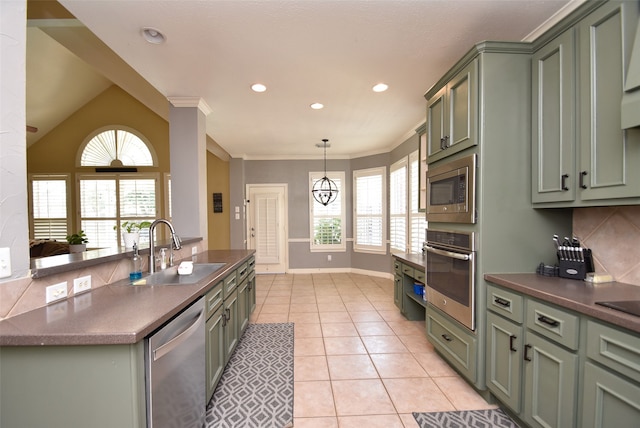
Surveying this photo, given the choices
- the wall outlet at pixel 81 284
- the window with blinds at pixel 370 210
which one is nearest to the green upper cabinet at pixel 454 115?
the wall outlet at pixel 81 284

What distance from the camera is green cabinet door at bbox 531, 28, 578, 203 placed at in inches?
61.8

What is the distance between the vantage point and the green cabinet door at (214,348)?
5.97ft

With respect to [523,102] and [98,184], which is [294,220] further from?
[523,102]

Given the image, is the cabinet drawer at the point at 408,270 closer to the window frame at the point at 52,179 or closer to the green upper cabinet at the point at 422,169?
the green upper cabinet at the point at 422,169

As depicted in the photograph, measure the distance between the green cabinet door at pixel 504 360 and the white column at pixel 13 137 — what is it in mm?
2606

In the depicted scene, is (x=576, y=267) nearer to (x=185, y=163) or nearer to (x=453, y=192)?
(x=453, y=192)

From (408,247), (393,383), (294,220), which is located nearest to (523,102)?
(393,383)

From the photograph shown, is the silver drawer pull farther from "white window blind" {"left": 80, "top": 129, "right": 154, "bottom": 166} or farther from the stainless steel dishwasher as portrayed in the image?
"white window blind" {"left": 80, "top": 129, "right": 154, "bottom": 166}

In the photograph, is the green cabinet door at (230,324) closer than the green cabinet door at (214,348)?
No

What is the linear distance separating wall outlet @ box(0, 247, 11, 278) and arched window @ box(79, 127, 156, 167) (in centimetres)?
575

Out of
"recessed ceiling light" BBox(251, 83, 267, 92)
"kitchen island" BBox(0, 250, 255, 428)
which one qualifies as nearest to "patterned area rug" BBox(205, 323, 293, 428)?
"kitchen island" BBox(0, 250, 255, 428)

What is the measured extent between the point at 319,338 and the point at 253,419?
1.23 meters

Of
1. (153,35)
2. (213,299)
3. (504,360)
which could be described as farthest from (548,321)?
(153,35)

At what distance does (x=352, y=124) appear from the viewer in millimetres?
4133
